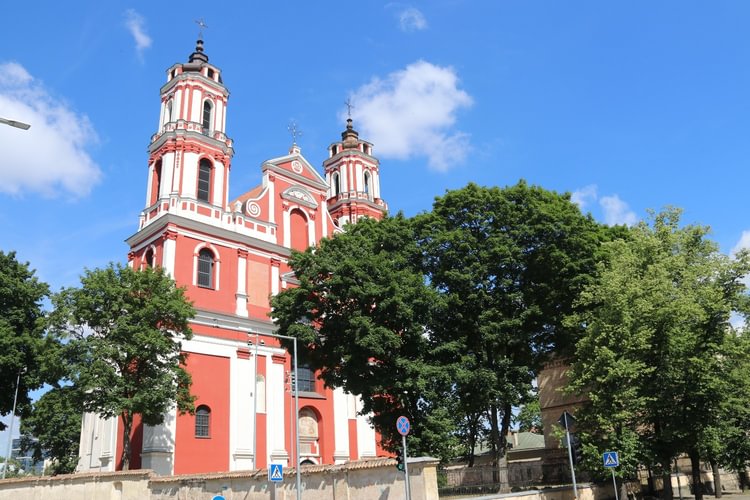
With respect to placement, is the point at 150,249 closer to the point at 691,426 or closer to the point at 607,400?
the point at 607,400

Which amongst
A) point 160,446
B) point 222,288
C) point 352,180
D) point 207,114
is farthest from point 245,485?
point 352,180

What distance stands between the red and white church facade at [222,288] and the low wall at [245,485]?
4793 millimetres

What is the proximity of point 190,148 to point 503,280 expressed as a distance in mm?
20437

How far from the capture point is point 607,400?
74.4ft

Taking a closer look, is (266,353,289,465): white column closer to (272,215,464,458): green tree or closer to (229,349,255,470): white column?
(229,349,255,470): white column

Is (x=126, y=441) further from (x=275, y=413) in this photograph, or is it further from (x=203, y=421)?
(x=275, y=413)

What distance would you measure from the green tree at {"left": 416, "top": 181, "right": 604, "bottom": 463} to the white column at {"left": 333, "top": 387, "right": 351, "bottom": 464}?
496 inches

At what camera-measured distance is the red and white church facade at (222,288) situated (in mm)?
31469

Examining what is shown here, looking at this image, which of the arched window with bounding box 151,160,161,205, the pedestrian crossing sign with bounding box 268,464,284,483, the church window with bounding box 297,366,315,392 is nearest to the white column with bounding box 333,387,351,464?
the church window with bounding box 297,366,315,392

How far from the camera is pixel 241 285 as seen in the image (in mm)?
35344

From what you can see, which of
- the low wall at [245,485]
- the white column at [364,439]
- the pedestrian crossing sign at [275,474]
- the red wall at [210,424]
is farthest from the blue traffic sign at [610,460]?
the white column at [364,439]

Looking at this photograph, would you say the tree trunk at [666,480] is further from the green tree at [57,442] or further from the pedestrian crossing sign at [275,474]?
the green tree at [57,442]

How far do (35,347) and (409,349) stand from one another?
753 inches

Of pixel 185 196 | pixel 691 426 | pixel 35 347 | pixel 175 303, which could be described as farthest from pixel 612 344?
pixel 35 347
